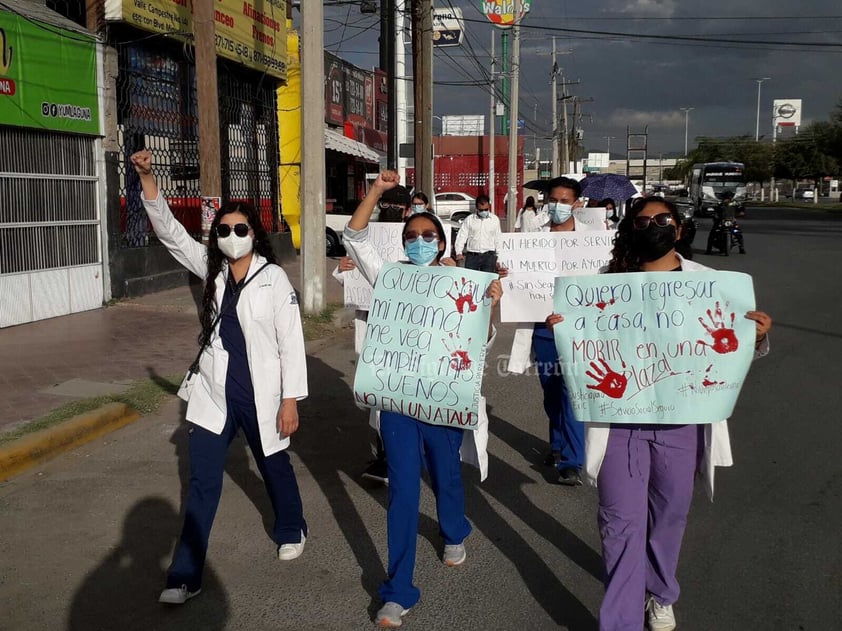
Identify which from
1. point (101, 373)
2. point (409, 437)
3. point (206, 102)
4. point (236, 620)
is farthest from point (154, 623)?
point (206, 102)

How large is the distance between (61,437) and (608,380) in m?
4.40

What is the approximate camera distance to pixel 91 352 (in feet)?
30.8

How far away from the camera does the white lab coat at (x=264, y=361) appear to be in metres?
4.12

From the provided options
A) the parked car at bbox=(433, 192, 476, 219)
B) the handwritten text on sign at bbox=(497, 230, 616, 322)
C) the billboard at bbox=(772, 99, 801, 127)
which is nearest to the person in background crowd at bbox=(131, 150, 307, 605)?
the handwritten text on sign at bbox=(497, 230, 616, 322)

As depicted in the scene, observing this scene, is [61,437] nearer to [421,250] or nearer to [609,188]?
[421,250]

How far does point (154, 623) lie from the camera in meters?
3.81

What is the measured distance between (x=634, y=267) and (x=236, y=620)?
2.32 m

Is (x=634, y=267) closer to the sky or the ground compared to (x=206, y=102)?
closer to the ground

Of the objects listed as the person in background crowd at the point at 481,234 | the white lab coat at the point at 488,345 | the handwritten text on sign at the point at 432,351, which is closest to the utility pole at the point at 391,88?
the person in background crowd at the point at 481,234

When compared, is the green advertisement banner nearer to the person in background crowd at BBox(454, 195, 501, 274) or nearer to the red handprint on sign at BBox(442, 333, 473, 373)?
the person in background crowd at BBox(454, 195, 501, 274)

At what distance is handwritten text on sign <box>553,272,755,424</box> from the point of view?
3.47m

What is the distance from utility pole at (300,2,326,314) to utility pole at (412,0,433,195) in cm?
658

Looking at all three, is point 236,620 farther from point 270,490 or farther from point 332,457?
point 332,457

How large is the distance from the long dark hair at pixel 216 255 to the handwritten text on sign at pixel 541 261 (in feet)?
7.03
